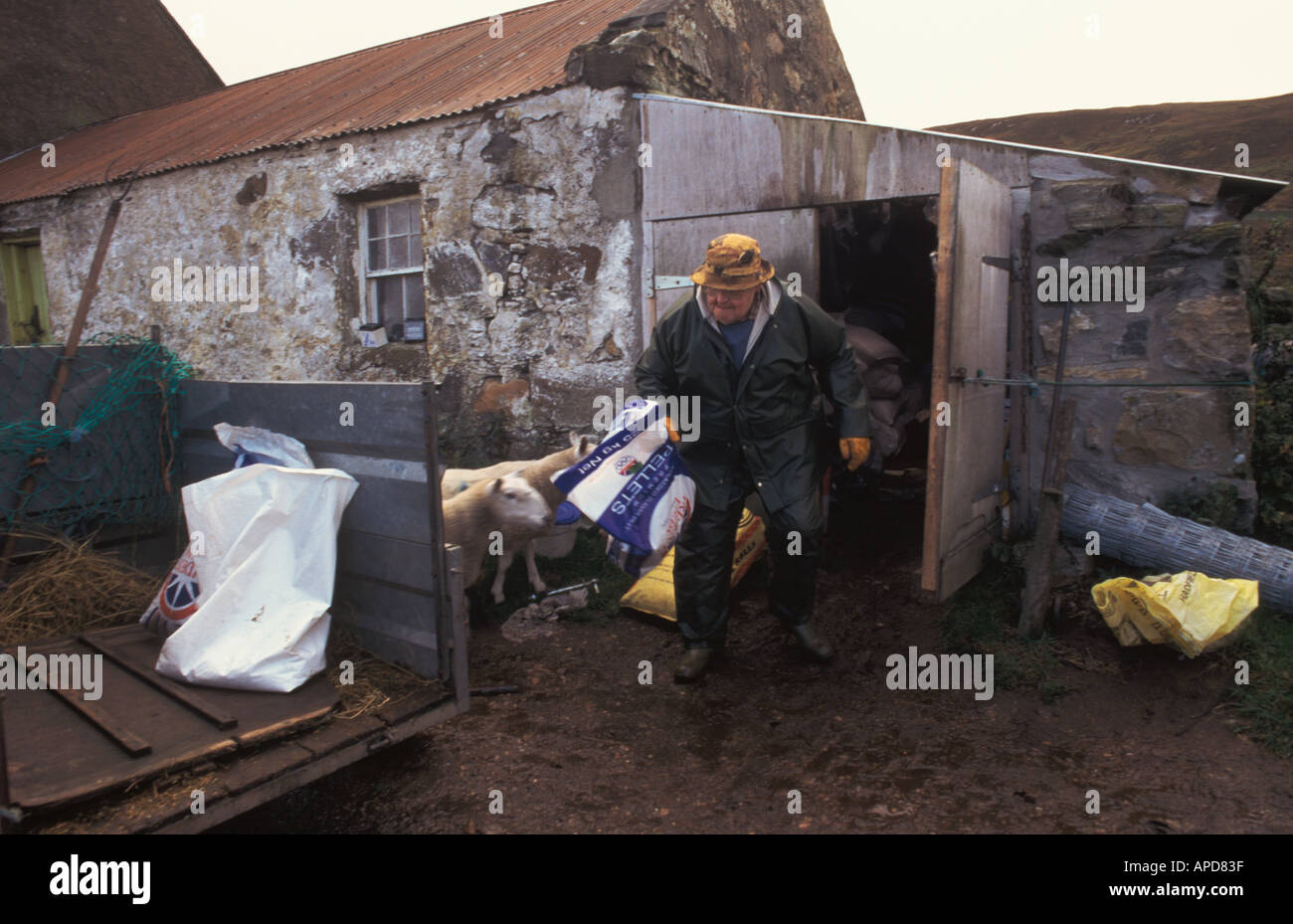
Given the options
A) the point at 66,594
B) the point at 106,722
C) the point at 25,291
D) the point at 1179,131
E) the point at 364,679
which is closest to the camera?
the point at 106,722

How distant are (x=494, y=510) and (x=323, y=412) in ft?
4.93

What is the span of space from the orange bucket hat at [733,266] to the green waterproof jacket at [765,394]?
0.22 m

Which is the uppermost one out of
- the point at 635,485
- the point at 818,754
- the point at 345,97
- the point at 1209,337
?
the point at 345,97

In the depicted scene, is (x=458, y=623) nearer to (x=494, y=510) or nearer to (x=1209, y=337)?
(x=494, y=510)

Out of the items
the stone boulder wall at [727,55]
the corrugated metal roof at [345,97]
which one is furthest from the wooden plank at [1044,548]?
the corrugated metal roof at [345,97]

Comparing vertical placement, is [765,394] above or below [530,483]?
above

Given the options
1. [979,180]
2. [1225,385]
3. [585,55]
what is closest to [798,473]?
[979,180]

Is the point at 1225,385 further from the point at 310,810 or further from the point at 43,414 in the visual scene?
the point at 43,414

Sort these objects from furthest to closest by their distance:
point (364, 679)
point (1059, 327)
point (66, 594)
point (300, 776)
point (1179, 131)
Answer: point (1179, 131) → point (1059, 327) → point (66, 594) → point (364, 679) → point (300, 776)

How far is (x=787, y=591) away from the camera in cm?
416

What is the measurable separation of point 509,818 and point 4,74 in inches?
673

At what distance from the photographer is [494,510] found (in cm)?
461

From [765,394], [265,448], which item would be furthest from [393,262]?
[765,394]

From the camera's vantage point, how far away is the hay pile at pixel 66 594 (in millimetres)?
3428
